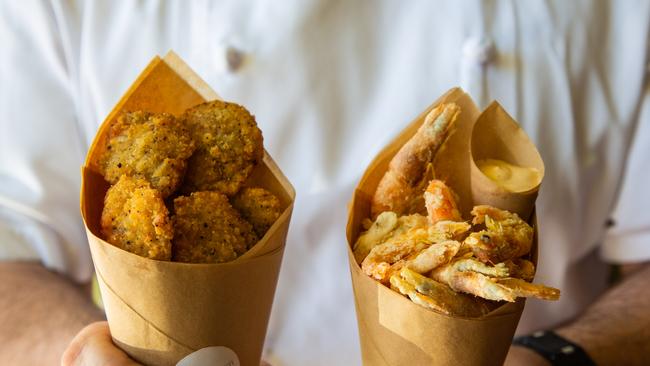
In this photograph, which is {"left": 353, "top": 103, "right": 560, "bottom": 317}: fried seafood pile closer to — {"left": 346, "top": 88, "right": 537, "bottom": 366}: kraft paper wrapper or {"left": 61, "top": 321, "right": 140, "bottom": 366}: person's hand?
{"left": 346, "top": 88, "right": 537, "bottom": 366}: kraft paper wrapper

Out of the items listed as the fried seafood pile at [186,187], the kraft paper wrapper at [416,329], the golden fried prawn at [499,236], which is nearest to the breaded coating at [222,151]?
Answer: the fried seafood pile at [186,187]

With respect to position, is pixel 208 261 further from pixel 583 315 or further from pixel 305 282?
pixel 583 315

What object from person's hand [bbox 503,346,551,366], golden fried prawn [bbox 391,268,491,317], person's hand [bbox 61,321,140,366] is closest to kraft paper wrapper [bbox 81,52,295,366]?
person's hand [bbox 61,321,140,366]

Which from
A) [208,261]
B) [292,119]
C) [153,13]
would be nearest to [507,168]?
Answer: [208,261]

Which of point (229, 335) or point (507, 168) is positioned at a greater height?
point (507, 168)

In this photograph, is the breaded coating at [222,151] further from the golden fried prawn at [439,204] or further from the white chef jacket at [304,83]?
the white chef jacket at [304,83]

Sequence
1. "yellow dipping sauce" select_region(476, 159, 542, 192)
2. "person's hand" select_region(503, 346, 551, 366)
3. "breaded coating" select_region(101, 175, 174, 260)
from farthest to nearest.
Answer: "person's hand" select_region(503, 346, 551, 366)
"yellow dipping sauce" select_region(476, 159, 542, 192)
"breaded coating" select_region(101, 175, 174, 260)

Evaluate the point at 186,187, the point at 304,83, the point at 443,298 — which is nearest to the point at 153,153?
the point at 186,187
